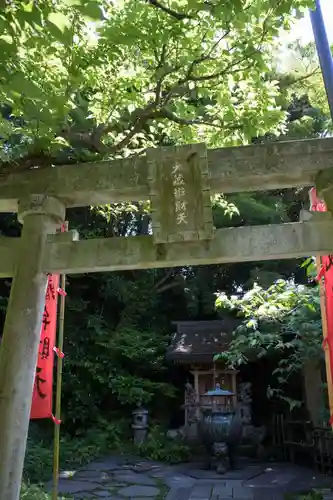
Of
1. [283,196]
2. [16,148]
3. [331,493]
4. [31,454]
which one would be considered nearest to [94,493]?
[31,454]

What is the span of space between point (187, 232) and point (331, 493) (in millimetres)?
5611

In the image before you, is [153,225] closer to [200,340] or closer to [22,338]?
[22,338]

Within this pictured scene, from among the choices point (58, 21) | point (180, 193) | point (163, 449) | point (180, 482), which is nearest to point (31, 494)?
point (180, 482)

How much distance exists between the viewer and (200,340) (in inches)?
502

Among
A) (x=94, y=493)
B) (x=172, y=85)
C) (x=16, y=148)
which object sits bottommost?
(x=94, y=493)

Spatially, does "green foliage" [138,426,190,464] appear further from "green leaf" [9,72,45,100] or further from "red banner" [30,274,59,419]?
"green leaf" [9,72,45,100]

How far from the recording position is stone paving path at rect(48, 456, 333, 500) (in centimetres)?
769

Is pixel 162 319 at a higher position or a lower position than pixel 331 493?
higher

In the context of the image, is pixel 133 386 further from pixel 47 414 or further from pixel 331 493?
pixel 47 414

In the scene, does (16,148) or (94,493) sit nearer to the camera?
(16,148)

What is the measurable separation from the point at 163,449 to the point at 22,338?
9.06m

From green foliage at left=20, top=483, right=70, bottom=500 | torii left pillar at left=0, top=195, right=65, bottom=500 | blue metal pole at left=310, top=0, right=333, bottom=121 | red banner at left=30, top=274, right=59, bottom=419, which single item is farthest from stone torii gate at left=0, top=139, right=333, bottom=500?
green foliage at left=20, top=483, right=70, bottom=500

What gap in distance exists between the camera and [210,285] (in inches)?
588

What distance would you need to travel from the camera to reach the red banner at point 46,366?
4.26 m
